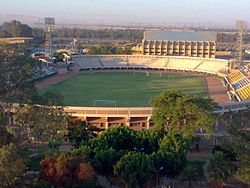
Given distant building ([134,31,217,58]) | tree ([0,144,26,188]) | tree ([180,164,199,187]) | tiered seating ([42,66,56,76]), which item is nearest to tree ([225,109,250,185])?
tree ([180,164,199,187])

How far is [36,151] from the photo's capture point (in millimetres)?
21781

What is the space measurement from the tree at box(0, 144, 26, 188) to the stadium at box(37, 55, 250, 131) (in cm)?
1296

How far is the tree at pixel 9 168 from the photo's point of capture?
1287 cm

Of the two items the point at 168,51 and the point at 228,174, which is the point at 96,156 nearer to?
the point at 228,174

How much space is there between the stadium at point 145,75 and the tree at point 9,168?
510 inches

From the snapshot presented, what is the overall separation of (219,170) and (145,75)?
129ft

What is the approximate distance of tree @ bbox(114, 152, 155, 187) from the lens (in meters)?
15.7

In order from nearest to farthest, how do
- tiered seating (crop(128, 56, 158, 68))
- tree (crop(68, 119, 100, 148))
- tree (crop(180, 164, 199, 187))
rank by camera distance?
tree (crop(180, 164, 199, 187)), tree (crop(68, 119, 100, 148)), tiered seating (crop(128, 56, 158, 68))

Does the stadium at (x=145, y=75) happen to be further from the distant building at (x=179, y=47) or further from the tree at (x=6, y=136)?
the tree at (x=6, y=136)

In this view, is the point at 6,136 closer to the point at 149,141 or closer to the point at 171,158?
the point at 149,141

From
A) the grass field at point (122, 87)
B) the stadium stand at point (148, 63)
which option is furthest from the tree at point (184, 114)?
the stadium stand at point (148, 63)

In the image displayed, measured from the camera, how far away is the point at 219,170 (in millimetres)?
16516

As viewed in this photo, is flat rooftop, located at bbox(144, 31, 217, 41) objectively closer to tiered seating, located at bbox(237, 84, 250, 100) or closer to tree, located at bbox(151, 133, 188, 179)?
tiered seating, located at bbox(237, 84, 250, 100)

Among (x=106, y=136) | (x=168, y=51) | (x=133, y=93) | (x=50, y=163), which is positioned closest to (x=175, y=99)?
(x=106, y=136)
